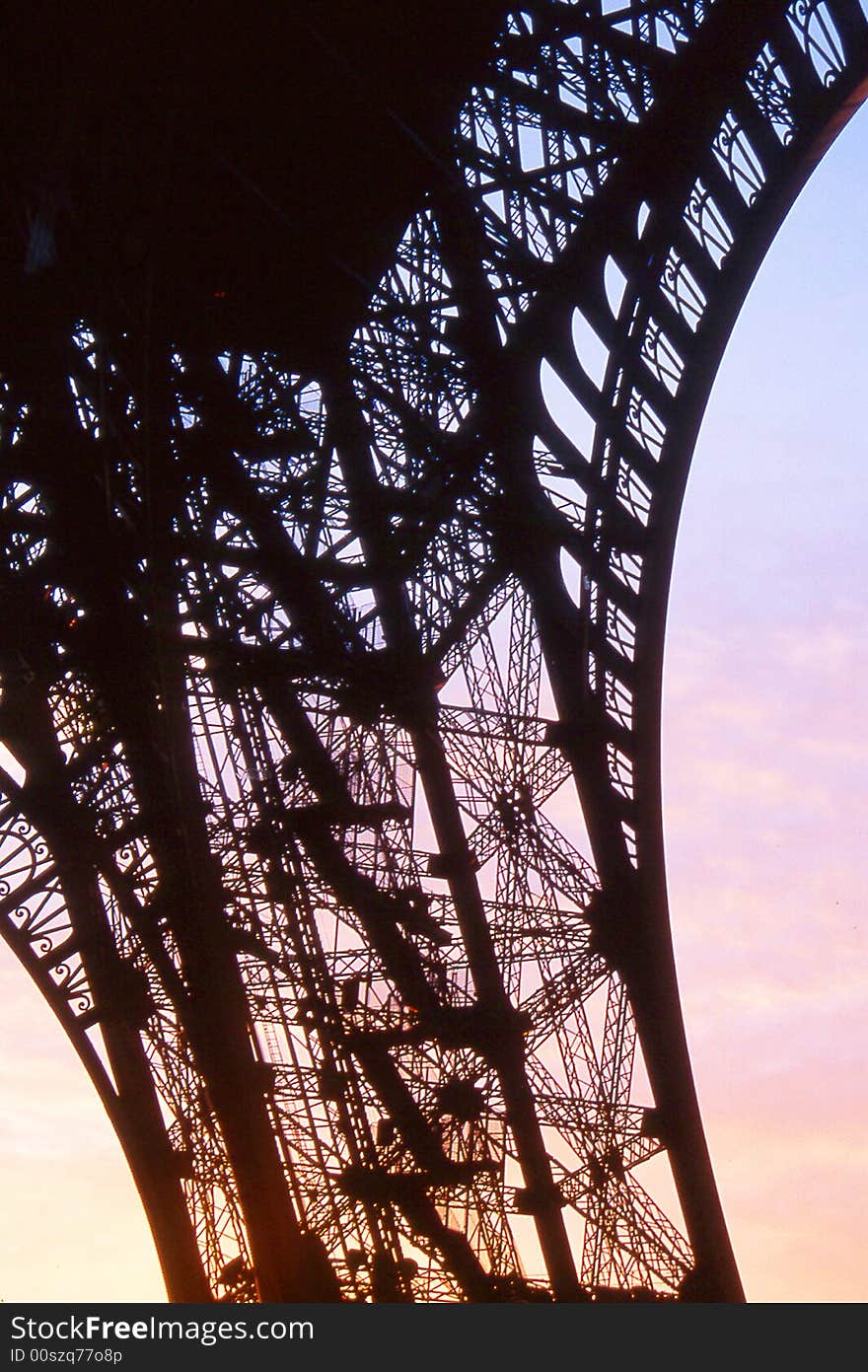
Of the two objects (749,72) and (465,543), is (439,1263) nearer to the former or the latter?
(465,543)

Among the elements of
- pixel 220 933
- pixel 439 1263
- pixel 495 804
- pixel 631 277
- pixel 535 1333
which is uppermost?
pixel 631 277

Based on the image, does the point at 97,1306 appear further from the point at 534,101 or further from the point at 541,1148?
the point at 534,101

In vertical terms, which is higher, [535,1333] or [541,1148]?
[541,1148]

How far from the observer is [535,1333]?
11.6 meters

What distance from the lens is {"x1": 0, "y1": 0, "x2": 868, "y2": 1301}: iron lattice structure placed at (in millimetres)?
14203

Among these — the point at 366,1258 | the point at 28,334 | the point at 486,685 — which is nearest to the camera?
the point at 28,334

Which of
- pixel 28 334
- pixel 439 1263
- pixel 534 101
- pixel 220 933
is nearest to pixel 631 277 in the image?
pixel 534 101

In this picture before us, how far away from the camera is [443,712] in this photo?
15.0 m

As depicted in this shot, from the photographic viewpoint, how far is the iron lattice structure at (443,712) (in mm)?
14203

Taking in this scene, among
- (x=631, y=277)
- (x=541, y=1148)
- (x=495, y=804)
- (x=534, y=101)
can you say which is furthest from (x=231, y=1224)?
(x=534, y=101)

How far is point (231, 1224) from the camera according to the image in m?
15.2

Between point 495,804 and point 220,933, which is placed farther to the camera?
point 495,804

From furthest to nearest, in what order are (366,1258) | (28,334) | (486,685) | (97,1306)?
(486,685), (366,1258), (28,334), (97,1306)

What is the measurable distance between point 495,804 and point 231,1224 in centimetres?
378
